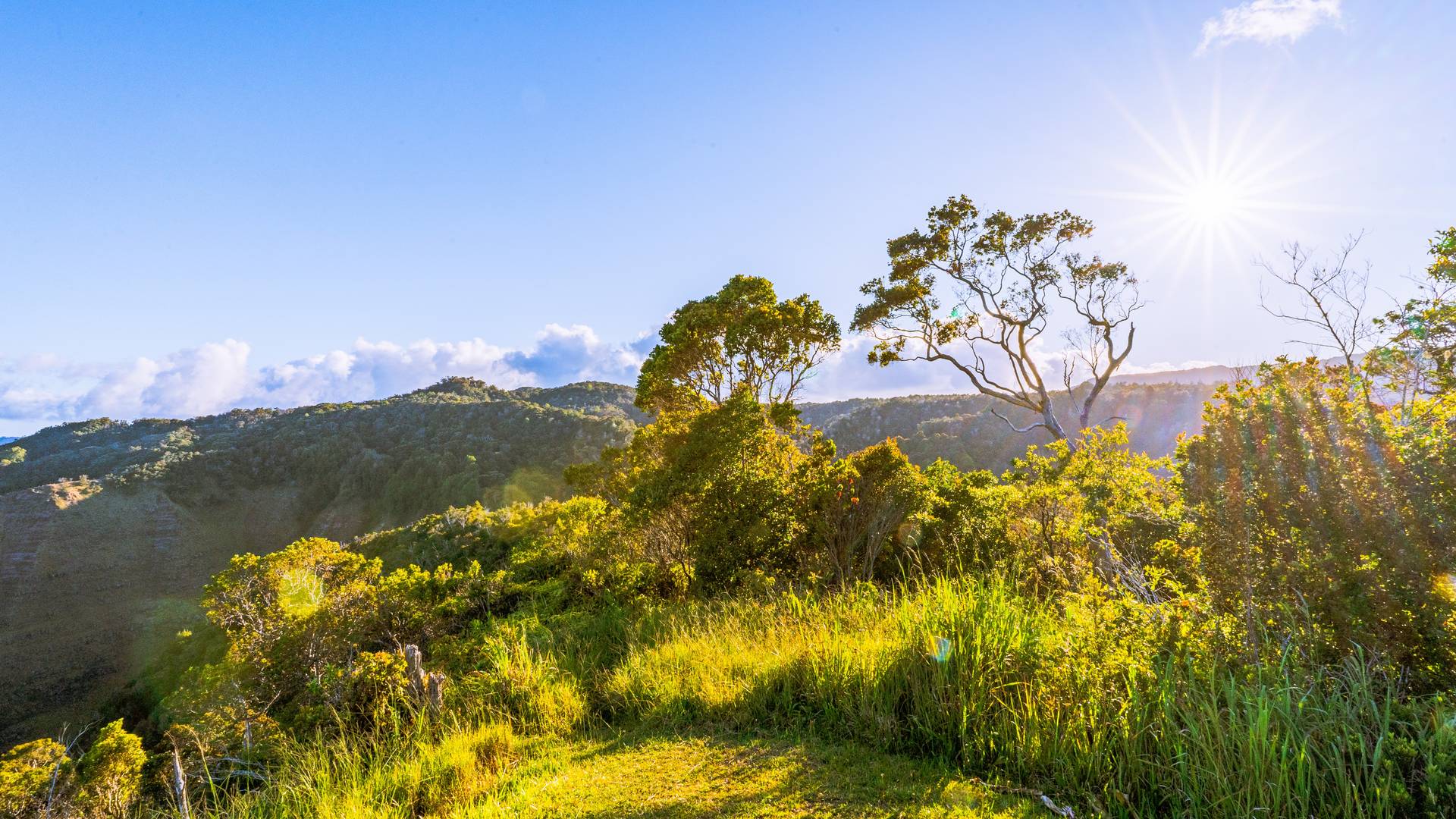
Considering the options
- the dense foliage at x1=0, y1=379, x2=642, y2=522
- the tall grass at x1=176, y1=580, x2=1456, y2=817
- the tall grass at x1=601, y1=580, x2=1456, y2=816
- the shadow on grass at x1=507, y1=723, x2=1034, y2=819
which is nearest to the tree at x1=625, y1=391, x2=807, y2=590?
the tall grass at x1=176, y1=580, x2=1456, y2=817

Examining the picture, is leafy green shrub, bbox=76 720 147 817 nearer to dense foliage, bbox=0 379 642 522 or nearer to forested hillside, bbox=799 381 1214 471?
forested hillside, bbox=799 381 1214 471

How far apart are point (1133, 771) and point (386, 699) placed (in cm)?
695

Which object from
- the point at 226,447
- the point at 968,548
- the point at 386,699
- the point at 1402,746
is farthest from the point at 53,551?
the point at 1402,746

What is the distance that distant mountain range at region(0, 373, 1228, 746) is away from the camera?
40094mm

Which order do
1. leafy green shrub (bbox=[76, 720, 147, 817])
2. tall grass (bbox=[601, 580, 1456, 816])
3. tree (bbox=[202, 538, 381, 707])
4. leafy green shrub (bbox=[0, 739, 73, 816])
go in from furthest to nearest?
tree (bbox=[202, 538, 381, 707]) → leafy green shrub (bbox=[0, 739, 73, 816]) → leafy green shrub (bbox=[76, 720, 147, 817]) → tall grass (bbox=[601, 580, 1456, 816])

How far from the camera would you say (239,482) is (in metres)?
72.4

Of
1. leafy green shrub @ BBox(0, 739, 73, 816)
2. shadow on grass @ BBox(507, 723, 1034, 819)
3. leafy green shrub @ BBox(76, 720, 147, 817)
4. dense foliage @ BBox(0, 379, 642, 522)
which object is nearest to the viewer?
shadow on grass @ BBox(507, 723, 1034, 819)

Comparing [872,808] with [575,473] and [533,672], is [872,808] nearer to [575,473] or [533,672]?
[533,672]

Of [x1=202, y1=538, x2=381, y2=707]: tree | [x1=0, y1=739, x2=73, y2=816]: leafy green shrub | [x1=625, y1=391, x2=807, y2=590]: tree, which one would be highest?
[x1=625, y1=391, x2=807, y2=590]: tree

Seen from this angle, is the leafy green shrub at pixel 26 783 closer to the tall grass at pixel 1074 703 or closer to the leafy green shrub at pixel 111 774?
the leafy green shrub at pixel 111 774

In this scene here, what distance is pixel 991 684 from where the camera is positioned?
3.80m

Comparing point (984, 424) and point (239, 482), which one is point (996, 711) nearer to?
A: point (984, 424)

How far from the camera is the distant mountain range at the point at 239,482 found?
4009 cm

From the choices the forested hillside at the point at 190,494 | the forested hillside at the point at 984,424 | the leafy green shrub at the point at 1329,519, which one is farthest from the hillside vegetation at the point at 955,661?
the forested hillside at the point at 984,424
